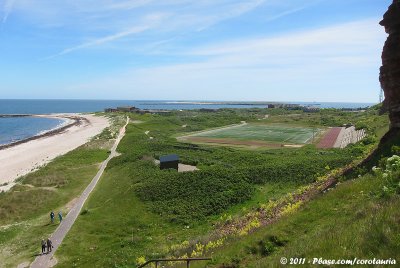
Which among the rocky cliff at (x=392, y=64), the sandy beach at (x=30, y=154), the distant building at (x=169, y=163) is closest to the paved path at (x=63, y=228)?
the distant building at (x=169, y=163)

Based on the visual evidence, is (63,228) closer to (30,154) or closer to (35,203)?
(35,203)

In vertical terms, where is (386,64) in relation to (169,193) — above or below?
above

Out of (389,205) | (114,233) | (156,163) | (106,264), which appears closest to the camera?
(389,205)

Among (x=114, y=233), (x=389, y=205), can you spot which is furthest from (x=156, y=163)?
(x=389, y=205)

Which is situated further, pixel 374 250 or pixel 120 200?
pixel 120 200

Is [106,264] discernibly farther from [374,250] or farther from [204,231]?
[374,250]

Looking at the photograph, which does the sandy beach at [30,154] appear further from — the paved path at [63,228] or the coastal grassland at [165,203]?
the coastal grassland at [165,203]

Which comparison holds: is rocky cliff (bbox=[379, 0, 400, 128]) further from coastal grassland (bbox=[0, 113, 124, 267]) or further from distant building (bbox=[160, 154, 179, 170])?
distant building (bbox=[160, 154, 179, 170])
